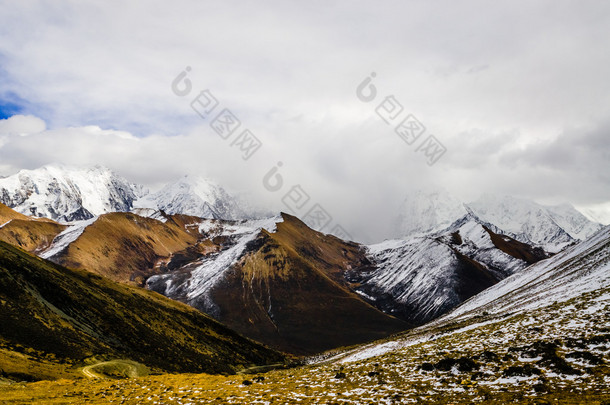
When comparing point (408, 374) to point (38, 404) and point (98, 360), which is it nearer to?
point (38, 404)

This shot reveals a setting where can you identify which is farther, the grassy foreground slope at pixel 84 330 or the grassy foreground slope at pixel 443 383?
the grassy foreground slope at pixel 84 330

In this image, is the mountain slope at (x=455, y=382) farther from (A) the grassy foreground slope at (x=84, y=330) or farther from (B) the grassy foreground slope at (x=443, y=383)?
(A) the grassy foreground slope at (x=84, y=330)

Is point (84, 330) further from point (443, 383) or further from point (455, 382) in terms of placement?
point (455, 382)

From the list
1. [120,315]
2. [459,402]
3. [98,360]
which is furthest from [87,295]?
[459,402]

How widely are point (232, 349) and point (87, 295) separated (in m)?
54.5

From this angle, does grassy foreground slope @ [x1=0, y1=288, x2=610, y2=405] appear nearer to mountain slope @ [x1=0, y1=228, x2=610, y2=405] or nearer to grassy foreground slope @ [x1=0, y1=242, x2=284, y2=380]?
mountain slope @ [x1=0, y1=228, x2=610, y2=405]

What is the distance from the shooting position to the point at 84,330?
7238 centimetres

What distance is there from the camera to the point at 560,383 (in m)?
22.3

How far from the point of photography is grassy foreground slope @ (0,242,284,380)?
2104 inches

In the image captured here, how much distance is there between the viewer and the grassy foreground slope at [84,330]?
53438 mm

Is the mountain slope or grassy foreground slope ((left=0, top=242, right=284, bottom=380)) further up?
grassy foreground slope ((left=0, top=242, right=284, bottom=380))

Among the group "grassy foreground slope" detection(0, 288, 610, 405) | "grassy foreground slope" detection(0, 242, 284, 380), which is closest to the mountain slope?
"grassy foreground slope" detection(0, 288, 610, 405)

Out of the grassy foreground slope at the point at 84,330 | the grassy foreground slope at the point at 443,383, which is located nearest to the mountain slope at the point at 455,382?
the grassy foreground slope at the point at 443,383

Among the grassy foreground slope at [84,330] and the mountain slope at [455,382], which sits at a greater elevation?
the grassy foreground slope at [84,330]
